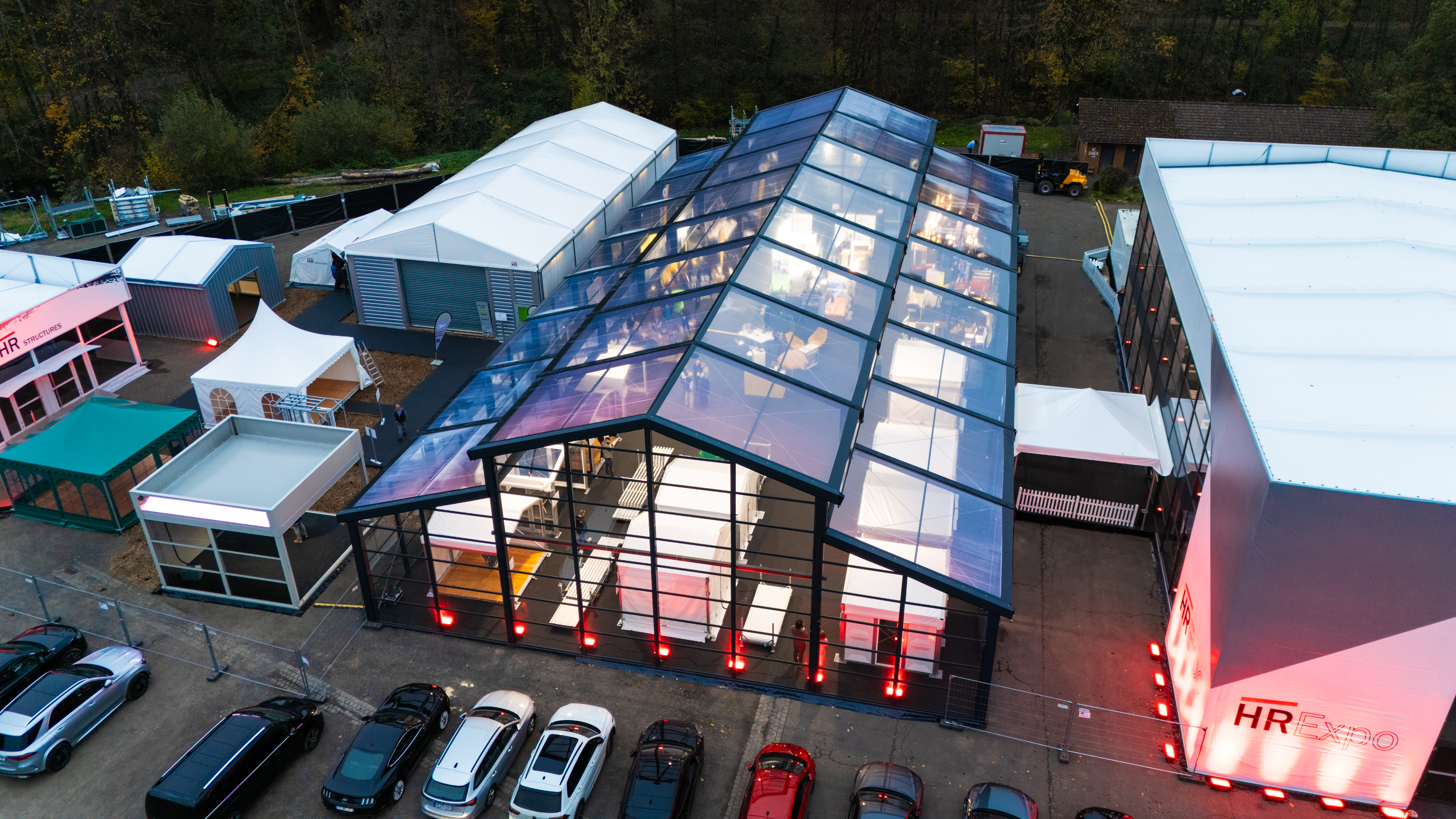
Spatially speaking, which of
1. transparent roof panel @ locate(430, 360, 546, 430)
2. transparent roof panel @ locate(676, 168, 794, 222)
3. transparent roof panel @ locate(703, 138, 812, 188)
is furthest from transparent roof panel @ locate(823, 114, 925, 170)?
transparent roof panel @ locate(430, 360, 546, 430)

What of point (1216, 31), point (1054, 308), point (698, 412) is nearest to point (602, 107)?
point (1054, 308)

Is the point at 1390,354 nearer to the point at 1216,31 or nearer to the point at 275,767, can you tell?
the point at 275,767

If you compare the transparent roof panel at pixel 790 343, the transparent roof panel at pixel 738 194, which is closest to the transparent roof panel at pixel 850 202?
the transparent roof panel at pixel 738 194

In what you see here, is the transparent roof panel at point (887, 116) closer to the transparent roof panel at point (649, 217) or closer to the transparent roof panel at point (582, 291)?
the transparent roof panel at point (649, 217)

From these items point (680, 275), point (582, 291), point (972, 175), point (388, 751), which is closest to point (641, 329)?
point (680, 275)

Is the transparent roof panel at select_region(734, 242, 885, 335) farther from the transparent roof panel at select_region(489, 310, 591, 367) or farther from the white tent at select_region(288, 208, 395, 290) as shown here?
the white tent at select_region(288, 208, 395, 290)

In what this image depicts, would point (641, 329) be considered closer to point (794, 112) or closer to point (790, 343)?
point (790, 343)
